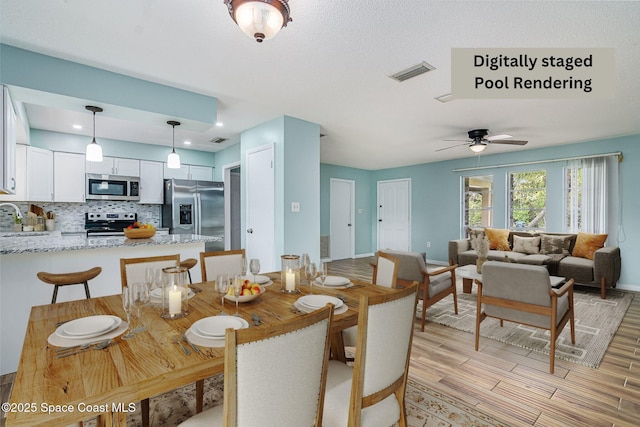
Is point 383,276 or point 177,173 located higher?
point 177,173

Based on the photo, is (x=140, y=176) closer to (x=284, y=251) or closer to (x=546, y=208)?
(x=284, y=251)

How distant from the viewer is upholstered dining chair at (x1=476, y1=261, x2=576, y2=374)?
2.29 m

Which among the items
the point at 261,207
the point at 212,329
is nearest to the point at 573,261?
the point at 261,207

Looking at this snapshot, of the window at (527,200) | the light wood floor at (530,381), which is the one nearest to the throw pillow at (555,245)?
the window at (527,200)

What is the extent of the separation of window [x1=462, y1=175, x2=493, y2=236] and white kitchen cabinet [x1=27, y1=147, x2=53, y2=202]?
752 cm

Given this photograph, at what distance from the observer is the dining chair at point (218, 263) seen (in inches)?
91.2

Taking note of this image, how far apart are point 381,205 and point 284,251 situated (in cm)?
498

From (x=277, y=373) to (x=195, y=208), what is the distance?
4739 millimetres

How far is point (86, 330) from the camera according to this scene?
1.22 meters

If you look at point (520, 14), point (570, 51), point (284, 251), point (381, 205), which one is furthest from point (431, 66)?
point (381, 205)

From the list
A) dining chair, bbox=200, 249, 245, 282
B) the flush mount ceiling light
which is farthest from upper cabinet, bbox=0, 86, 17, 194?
the flush mount ceiling light

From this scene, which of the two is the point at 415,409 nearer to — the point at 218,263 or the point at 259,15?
the point at 218,263

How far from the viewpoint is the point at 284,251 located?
3779 mm

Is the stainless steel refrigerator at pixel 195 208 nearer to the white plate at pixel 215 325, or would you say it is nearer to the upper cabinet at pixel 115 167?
the upper cabinet at pixel 115 167
